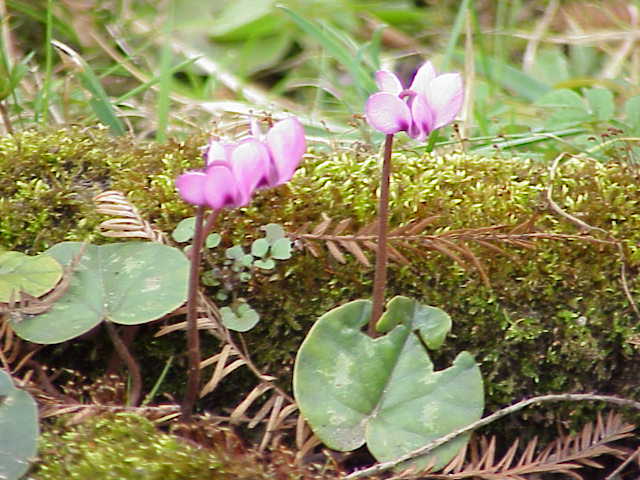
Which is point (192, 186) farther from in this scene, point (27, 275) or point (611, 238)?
point (611, 238)

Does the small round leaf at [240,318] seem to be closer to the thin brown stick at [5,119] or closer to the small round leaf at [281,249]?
the small round leaf at [281,249]

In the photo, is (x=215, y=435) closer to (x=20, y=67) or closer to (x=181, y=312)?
(x=181, y=312)

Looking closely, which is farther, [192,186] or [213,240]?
[213,240]

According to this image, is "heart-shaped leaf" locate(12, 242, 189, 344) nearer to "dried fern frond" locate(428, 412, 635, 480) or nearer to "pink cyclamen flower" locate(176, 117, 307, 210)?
"pink cyclamen flower" locate(176, 117, 307, 210)

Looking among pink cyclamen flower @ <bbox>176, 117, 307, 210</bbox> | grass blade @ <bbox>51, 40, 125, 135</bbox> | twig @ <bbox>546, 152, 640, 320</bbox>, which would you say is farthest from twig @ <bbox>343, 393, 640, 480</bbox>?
grass blade @ <bbox>51, 40, 125, 135</bbox>

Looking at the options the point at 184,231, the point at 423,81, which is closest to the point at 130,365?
the point at 184,231

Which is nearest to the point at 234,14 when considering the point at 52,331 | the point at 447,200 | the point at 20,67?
the point at 20,67

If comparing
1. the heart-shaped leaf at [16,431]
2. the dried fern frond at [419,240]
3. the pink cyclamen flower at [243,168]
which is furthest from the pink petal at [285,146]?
the heart-shaped leaf at [16,431]
